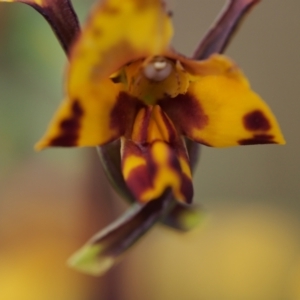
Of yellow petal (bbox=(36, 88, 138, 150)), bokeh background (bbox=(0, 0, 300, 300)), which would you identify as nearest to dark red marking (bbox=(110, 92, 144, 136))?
yellow petal (bbox=(36, 88, 138, 150))

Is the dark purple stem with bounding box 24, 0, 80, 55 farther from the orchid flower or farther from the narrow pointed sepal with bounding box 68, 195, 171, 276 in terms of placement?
the narrow pointed sepal with bounding box 68, 195, 171, 276

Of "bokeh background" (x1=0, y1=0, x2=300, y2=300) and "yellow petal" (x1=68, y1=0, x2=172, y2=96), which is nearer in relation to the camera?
"yellow petal" (x1=68, y1=0, x2=172, y2=96)

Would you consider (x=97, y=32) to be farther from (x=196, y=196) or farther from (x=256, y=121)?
(x=196, y=196)

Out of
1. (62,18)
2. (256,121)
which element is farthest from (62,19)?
(256,121)

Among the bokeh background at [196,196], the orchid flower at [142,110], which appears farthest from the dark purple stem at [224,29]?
the bokeh background at [196,196]

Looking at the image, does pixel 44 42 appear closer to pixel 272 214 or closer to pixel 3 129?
pixel 3 129

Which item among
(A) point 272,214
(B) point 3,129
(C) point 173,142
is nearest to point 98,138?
(C) point 173,142
